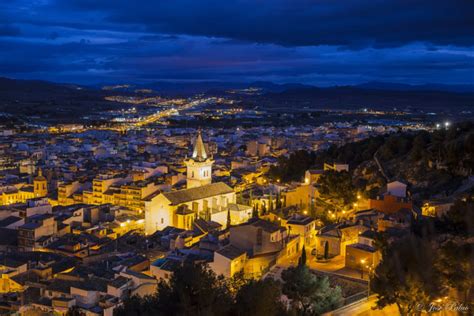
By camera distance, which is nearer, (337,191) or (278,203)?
(337,191)

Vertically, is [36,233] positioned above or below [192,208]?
below

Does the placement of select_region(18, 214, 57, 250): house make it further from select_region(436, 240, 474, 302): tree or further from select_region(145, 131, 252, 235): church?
select_region(436, 240, 474, 302): tree

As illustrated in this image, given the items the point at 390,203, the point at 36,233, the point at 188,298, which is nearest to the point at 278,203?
the point at 390,203

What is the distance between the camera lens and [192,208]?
86.9 ft

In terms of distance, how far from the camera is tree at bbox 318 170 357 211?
76.0 feet

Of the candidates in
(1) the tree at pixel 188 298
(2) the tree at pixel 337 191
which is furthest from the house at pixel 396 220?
(1) the tree at pixel 188 298

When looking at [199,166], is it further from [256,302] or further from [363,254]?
[256,302]

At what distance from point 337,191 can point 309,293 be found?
10.6 m

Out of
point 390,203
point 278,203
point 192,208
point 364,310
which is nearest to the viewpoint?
point 364,310

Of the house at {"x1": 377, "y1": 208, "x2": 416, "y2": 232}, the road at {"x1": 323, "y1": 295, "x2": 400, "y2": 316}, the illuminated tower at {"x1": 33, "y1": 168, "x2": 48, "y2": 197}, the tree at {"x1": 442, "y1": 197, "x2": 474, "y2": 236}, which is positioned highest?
the tree at {"x1": 442, "y1": 197, "x2": 474, "y2": 236}

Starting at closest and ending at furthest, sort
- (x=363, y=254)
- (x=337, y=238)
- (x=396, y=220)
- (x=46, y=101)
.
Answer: (x=363, y=254)
(x=337, y=238)
(x=396, y=220)
(x=46, y=101)

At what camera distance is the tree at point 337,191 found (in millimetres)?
23156

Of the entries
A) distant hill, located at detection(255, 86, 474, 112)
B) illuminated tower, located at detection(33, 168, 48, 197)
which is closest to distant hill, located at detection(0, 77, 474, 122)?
distant hill, located at detection(255, 86, 474, 112)

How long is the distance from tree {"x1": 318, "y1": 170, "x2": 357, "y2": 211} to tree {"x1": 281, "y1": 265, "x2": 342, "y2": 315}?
996 cm
